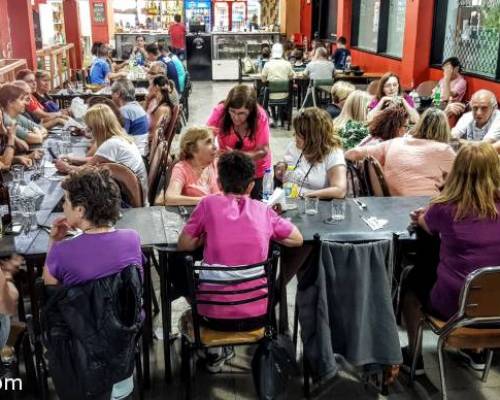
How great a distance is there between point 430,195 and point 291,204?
87 cm

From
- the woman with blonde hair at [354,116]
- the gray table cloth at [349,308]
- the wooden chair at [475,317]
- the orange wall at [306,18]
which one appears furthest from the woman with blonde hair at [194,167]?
the orange wall at [306,18]

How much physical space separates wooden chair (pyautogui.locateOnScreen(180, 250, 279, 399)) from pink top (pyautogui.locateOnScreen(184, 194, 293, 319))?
0.04ft

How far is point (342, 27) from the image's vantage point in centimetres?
1177

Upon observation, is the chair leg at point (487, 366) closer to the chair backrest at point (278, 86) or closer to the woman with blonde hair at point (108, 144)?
the woman with blonde hair at point (108, 144)

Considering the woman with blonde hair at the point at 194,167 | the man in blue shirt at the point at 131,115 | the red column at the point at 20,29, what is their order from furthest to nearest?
the red column at the point at 20,29 < the man in blue shirt at the point at 131,115 < the woman with blonde hair at the point at 194,167

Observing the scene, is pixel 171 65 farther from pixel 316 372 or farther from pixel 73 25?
pixel 316 372

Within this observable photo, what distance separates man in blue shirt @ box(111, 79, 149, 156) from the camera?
5.11 meters

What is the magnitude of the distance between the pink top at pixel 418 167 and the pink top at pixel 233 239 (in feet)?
4.21

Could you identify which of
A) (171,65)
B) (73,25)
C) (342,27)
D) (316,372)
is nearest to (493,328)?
(316,372)

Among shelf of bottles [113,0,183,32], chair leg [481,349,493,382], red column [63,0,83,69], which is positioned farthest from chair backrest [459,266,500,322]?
shelf of bottles [113,0,183,32]

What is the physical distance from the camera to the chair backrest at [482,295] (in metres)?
2.17

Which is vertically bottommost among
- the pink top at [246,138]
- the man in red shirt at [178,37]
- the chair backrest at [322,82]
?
the chair backrest at [322,82]

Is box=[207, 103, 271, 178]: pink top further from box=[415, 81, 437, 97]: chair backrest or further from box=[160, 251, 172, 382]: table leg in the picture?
box=[415, 81, 437, 97]: chair backrest

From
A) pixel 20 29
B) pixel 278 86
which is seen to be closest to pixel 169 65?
pixel 278 86
